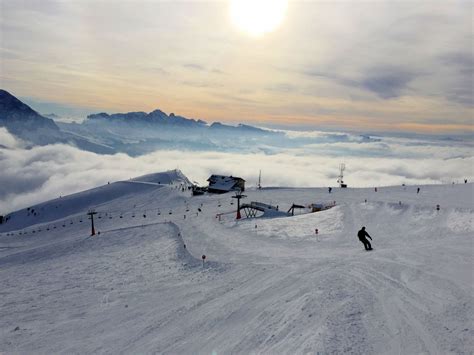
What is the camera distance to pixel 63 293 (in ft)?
71.7

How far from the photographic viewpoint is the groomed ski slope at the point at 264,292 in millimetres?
10888

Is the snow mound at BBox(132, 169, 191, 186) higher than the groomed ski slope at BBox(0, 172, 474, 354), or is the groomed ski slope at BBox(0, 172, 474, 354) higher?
the groomed ski slope at BBox(0, 172, 474, 354)

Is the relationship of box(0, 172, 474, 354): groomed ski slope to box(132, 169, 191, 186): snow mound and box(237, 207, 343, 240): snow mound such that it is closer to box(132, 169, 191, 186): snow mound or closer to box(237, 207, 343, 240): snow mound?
box(237, 207, 343, 240): snow mound

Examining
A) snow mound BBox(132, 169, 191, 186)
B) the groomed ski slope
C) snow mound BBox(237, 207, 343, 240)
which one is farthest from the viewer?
snow mound BBox(132, 169, 191, 186)

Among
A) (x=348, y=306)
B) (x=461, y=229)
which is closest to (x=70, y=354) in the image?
(x=348, y=306)

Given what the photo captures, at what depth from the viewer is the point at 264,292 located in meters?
15.5

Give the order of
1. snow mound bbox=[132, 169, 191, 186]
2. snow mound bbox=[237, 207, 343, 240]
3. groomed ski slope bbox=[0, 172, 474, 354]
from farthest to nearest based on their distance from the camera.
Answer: snow mound bbox=[132, 169, 191, 186] → snow mound bbox=[237, 207, 343, 240] → groomed ski slope bbox=[0, 172, 474, 354]

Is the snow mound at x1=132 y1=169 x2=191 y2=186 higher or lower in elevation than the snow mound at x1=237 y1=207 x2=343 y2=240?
lower

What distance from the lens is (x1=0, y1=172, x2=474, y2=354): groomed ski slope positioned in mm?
10888

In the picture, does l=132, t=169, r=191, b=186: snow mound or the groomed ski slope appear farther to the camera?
l=132, t=169, r=191, b=186: snow mound

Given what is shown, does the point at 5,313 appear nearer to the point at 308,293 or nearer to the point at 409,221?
the point at 308,293

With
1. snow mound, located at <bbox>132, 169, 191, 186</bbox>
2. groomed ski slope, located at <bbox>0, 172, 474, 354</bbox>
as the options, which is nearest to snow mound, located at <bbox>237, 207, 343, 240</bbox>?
groomed ski slope, located at <bbox>0, 172, 474, 354</bbox>

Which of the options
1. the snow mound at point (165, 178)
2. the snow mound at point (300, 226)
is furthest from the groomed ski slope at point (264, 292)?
the snow mound at point (165, 178)

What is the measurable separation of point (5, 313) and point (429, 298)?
2232 centimetres
